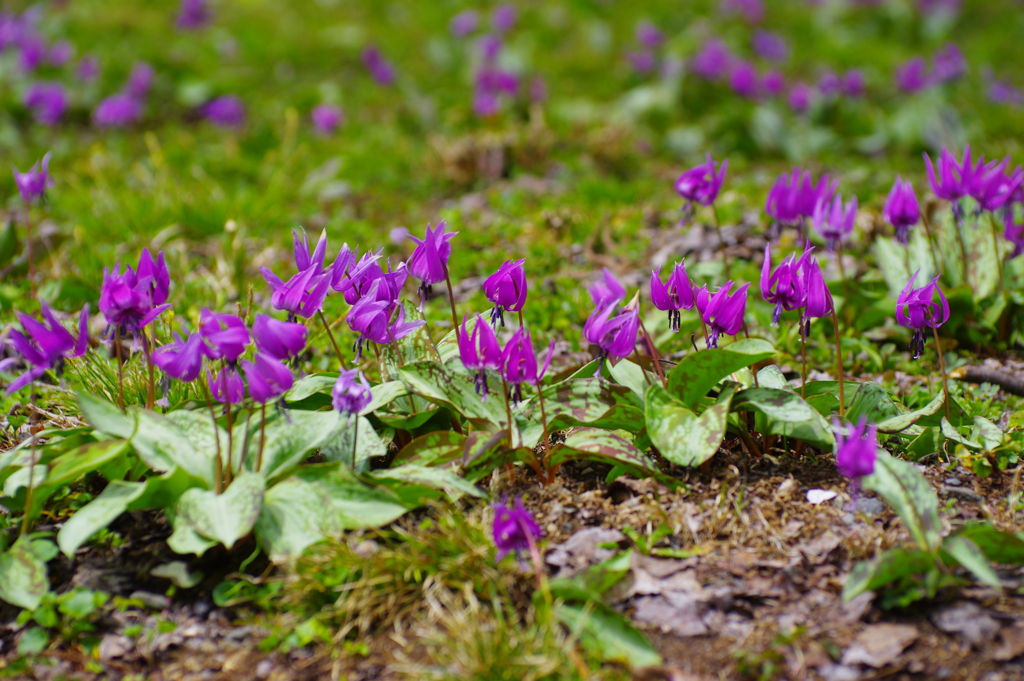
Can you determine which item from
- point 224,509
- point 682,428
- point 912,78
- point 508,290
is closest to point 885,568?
point 682,428

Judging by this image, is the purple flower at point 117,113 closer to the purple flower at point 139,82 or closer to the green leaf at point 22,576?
the purple flower at point 139,82

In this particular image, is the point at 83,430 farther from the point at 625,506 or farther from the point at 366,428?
the point at 625,506

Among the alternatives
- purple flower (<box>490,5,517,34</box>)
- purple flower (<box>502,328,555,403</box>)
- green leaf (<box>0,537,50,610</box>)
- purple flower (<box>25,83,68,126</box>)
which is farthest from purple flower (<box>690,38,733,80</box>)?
green leaf (<box>0,537,50,610</box>)

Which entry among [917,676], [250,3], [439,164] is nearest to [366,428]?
[917,676]

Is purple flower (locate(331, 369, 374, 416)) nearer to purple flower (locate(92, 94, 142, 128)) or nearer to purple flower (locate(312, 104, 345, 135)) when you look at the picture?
purple flower (locate(312, 104, 345, 135))

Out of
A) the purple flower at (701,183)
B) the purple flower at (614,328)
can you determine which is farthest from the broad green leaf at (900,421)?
the purple flower at (701,183)

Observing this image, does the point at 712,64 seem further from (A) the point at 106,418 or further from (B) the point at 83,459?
(B) the point at 83,459
